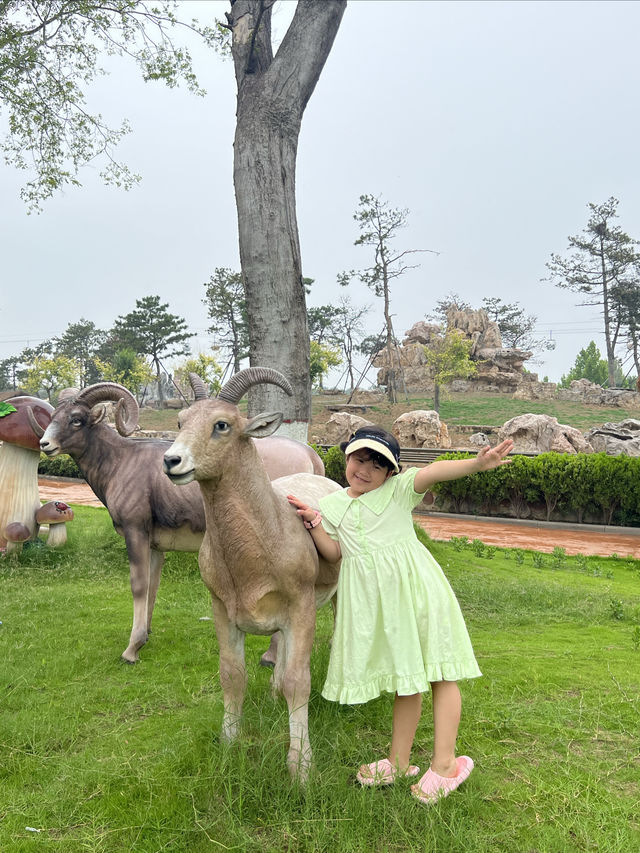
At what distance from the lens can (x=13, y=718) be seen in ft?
11.6

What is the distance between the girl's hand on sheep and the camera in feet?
10.00

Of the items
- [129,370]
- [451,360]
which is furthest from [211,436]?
[129,370]

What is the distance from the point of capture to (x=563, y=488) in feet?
43.4

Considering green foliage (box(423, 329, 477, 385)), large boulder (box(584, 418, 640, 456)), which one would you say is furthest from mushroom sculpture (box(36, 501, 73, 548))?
green foliage (box(423, 329, 477, 385))

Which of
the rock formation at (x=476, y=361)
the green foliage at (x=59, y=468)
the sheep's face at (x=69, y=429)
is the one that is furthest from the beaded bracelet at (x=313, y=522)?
the rock formation at (x=476, y=361)

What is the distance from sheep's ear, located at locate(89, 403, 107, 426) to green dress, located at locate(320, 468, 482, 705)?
9.41 ft

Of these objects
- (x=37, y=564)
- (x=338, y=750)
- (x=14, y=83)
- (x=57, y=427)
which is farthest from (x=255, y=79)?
(x=338, y=750)

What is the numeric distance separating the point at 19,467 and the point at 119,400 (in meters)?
4.06

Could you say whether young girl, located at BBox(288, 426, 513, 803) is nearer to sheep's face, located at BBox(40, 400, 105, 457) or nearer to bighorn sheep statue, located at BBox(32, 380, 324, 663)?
bighorn sheep statue, located at BBox(32, 380, 324, 663)

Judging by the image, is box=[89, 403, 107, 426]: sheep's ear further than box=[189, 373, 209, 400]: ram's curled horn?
Yes

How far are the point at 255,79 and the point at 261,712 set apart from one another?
724cm

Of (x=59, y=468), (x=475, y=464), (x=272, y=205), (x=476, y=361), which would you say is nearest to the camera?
(x=475, y=464)

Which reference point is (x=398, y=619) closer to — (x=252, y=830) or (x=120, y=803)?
(x=252, y=830)

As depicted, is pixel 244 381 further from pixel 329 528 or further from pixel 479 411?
pixel 479 411
